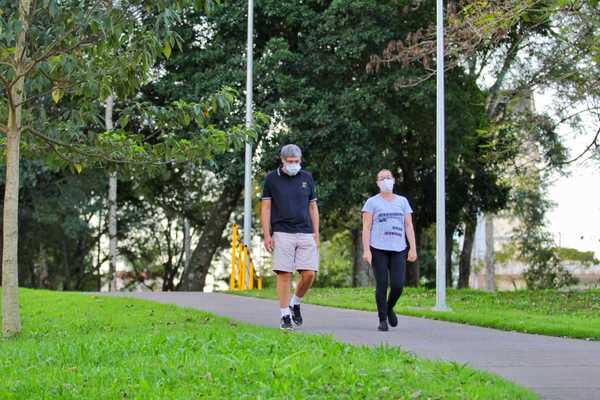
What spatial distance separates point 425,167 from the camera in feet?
115

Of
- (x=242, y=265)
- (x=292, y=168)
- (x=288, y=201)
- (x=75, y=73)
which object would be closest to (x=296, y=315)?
(x=288, y=201)

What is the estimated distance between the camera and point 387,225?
12.5 meters

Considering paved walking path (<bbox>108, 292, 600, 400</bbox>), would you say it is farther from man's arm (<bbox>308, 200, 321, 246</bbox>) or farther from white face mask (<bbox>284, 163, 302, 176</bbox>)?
white face mask (<bbox>284, 163, 302, 176</bbox>)

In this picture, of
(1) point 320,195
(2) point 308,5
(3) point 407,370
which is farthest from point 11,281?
(2) point 308,5

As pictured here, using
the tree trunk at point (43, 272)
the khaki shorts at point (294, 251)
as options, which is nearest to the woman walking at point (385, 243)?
the khaki shorts at point (294, 251)

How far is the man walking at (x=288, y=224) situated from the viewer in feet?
37.8

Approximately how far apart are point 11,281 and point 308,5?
65.2 feet

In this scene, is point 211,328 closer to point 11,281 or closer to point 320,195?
point 11,281

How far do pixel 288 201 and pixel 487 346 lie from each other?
8.63 ft

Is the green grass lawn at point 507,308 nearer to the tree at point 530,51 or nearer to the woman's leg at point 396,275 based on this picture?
the woman's leg at point 396,275

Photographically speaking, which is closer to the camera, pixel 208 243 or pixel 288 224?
pixel 288 224

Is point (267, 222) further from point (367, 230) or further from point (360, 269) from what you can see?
point (360, 269)

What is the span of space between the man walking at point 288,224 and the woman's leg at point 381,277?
102 centimetres

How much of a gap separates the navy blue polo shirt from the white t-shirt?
105 cm
